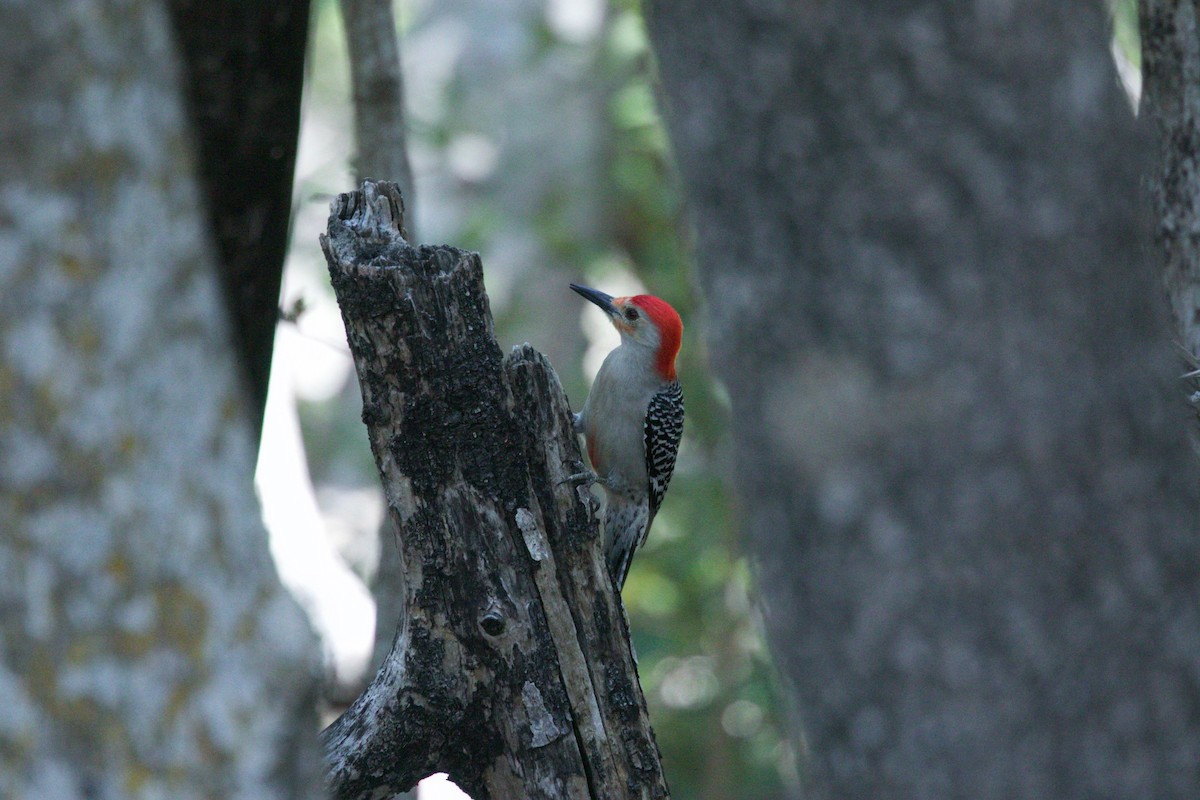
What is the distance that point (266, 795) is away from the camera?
1.40 meters

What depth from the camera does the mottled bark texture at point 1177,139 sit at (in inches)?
157

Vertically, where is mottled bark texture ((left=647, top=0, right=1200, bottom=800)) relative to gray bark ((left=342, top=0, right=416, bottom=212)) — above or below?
below

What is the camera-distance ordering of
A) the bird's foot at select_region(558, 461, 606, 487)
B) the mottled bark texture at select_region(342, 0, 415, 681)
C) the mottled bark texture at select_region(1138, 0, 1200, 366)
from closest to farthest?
the bird's foot at select_region(558, 461, 606, 487) < the mottled bark texture at select_region(1138, 0, 1200, 366) < the mottled bark texture at select_region(342, 0, 415, 681)

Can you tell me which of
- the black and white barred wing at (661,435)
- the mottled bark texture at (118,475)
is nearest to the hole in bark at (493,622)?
the mottled bark texture at (118,475)

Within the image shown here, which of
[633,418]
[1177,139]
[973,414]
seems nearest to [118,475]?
[973,414]

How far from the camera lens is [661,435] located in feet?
18.9

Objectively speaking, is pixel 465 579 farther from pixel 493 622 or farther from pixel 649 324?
pixel 649 324

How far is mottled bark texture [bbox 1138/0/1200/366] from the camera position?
3977mm

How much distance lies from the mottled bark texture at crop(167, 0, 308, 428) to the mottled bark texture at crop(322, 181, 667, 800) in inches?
15.2

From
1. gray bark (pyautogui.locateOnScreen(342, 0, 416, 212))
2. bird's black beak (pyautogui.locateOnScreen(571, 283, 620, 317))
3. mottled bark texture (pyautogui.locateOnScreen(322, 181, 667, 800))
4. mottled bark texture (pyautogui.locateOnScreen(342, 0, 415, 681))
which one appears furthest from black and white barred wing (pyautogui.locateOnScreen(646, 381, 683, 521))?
mottled bark texture (pyautogui.locateOnScreen(322, 181, 667, 800))

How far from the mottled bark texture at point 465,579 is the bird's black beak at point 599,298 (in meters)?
2.61

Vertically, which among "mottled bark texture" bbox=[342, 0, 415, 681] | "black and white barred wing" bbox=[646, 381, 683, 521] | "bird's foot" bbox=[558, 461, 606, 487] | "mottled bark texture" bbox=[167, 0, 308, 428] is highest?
"mottled bark texture" bbox=[342, 0, 415, 681]

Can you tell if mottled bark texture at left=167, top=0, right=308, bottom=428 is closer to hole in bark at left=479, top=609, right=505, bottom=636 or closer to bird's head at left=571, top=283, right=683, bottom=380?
hole in bark at left=479, top=609, right=505, bottom=636

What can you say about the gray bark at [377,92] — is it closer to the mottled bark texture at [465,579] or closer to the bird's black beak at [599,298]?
the bird's black beak at [599,298]
